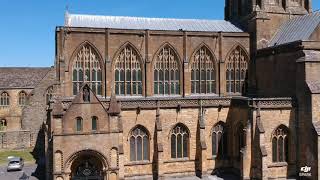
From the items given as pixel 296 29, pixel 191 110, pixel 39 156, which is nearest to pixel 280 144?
pixel 191 110

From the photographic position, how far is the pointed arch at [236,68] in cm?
3441

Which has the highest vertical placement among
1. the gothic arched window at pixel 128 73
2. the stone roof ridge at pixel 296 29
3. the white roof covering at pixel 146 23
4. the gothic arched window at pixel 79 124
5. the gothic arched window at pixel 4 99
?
the white roof covering at pixel 146 23

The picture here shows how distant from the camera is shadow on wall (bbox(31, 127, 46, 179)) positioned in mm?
30714

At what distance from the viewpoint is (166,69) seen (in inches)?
1300

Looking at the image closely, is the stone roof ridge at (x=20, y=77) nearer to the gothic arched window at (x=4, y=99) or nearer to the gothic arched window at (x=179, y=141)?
the gothic arched window at (x=4, y=99)

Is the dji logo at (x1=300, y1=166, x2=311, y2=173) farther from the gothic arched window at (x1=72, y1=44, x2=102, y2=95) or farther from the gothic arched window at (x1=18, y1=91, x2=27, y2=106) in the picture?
the gothic arched window at (x1=18, y1=91, x2=27, y2=106)

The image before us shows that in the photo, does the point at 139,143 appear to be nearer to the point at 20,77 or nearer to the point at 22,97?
the point at 22,97

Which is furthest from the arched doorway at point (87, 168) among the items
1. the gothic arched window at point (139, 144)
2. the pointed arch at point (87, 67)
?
the pointed arch at point (87, 67)

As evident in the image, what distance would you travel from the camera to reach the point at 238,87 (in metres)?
34.7

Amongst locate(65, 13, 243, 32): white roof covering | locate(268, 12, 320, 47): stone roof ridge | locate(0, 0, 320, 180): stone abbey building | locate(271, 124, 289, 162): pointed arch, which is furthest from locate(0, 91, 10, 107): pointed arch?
locate(271, 124, 289, 162): pointed arch

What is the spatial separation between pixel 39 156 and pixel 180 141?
17.5 meters

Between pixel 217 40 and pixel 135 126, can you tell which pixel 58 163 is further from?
pixel 217 40

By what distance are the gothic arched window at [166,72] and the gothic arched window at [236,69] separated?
16.6 feet

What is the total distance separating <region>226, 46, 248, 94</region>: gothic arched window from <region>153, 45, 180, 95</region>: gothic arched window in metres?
5.06
